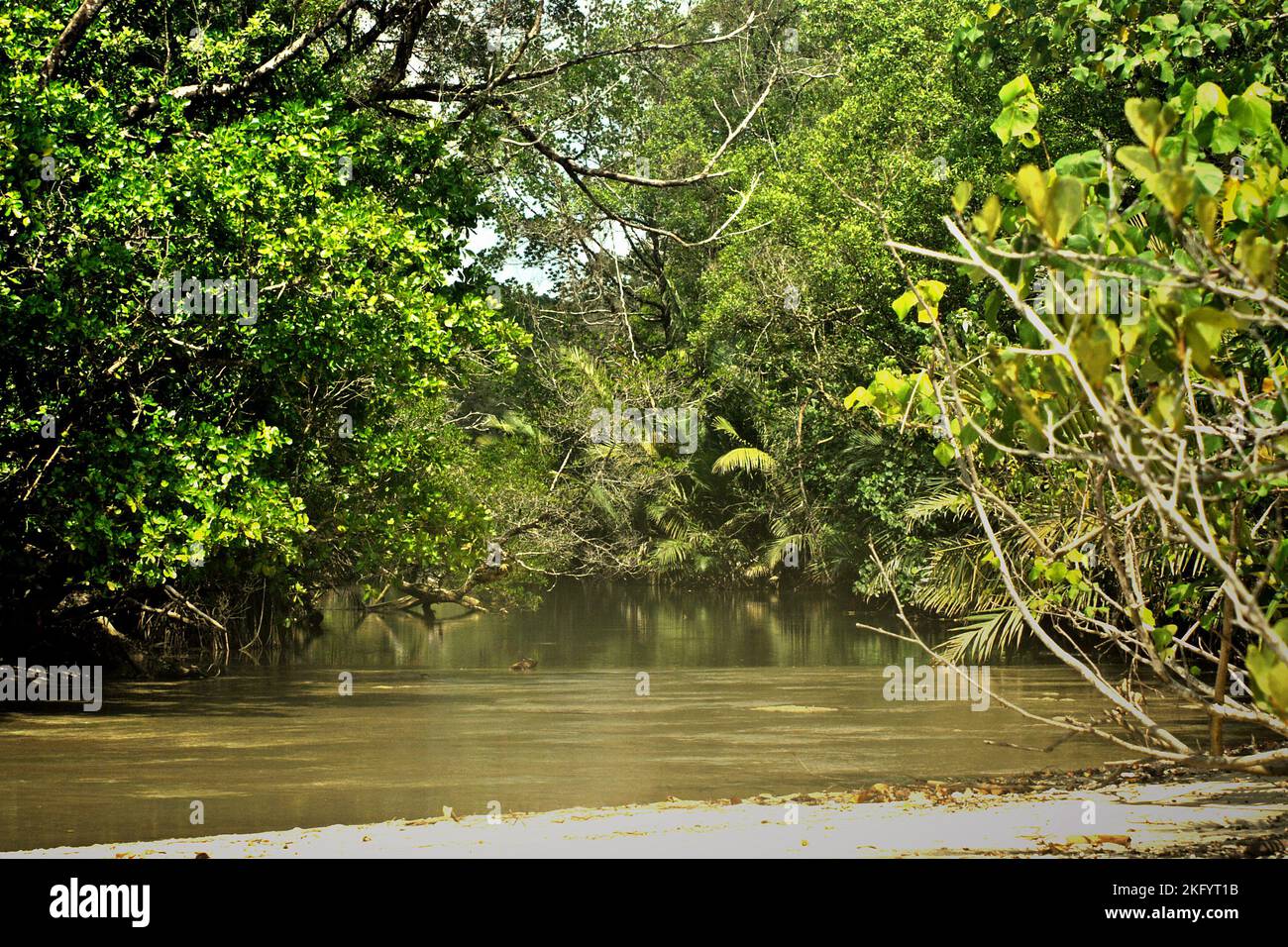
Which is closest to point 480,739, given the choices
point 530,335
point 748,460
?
point 530,335

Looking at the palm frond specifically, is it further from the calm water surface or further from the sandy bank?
the sandy bank

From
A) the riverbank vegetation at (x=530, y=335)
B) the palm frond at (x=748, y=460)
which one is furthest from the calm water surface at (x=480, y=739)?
the palm frond at (x=748, y=460)

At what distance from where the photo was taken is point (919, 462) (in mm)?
24375

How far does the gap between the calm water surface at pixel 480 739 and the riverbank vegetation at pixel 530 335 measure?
122 cm

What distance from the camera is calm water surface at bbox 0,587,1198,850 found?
32.3 ft

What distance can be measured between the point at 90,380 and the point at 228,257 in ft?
5.68

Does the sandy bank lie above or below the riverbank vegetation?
below

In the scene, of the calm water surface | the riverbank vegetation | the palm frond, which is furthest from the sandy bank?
the palm frond

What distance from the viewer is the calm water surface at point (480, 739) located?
32.3 feet

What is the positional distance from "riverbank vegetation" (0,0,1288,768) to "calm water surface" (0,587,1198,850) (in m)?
1.22

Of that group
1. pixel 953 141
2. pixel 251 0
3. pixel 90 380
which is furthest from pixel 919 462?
pixel 90 380

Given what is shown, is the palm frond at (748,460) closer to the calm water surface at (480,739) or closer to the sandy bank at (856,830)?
the calm water surface at (480,739)

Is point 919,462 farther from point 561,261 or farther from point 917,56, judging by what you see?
point 561,261

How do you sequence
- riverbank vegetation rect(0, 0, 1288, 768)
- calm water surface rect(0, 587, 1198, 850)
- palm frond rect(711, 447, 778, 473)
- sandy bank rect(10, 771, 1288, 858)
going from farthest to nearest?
palm frond rect(711, 447, 778, 473) → calm water surface rect(0, 587, 1198, 850) → sandy bank rect(10, 771, 1288, 858) → riverbank vegetation rect(0, 0, 1288, 768)
